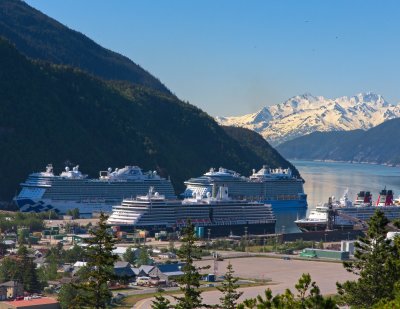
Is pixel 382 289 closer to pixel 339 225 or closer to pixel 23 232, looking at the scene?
pixel 23 232

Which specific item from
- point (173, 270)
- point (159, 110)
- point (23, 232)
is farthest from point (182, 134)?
point (173, 270)

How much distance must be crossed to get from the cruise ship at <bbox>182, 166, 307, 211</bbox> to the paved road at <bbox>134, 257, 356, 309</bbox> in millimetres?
50091

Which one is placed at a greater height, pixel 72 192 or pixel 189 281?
pixel 72 192

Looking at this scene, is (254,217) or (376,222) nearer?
(376,222)

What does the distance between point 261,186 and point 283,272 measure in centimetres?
6489

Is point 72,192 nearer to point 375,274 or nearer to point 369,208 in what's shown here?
point 369,208

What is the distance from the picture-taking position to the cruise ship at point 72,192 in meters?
107

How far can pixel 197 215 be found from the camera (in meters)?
94.0

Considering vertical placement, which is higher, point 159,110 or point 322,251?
point 159,110

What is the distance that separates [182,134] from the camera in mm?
168500

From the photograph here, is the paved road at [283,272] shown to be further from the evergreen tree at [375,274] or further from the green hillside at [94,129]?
the green hillside at [94,129]

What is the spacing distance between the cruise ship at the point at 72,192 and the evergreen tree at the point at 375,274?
7770cm

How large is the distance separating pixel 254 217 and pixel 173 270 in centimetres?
3750

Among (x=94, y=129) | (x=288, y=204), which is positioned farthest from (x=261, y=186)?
(x=94, y=129)
